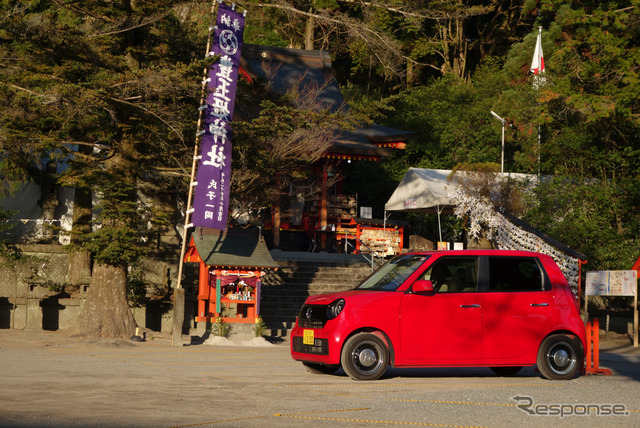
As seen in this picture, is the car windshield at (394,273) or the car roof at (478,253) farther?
the car roof at (478,253)

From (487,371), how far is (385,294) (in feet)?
9.23

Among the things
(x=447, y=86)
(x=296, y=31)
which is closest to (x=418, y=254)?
(x=447, y=86)

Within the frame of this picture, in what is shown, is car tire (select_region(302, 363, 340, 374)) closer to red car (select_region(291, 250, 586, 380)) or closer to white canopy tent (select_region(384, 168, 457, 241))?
red car (select_region(291, 250, 586, 380))

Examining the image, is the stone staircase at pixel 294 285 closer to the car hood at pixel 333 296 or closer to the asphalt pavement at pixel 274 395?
the asphalt pavement at pixel 274 395

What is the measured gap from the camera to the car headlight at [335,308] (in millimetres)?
10656

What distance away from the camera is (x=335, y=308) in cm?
1073

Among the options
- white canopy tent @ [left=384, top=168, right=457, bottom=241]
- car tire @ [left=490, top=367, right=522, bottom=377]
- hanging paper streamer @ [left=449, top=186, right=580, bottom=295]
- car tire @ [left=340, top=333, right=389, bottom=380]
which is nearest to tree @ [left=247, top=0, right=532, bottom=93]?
white canopy tent @ [left=384, top=168, right=457, bottom=241]

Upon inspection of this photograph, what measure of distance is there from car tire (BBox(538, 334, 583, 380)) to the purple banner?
803cm

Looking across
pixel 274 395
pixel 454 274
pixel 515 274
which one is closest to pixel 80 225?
pixel 454 274

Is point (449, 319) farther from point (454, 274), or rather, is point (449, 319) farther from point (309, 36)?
point (309, 36)

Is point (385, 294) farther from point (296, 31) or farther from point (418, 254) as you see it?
point (296, 31)

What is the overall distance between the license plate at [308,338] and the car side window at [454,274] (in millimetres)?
1690

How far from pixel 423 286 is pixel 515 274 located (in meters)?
1.59

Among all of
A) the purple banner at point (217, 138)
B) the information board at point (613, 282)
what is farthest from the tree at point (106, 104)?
the information board at point (613, 282)
